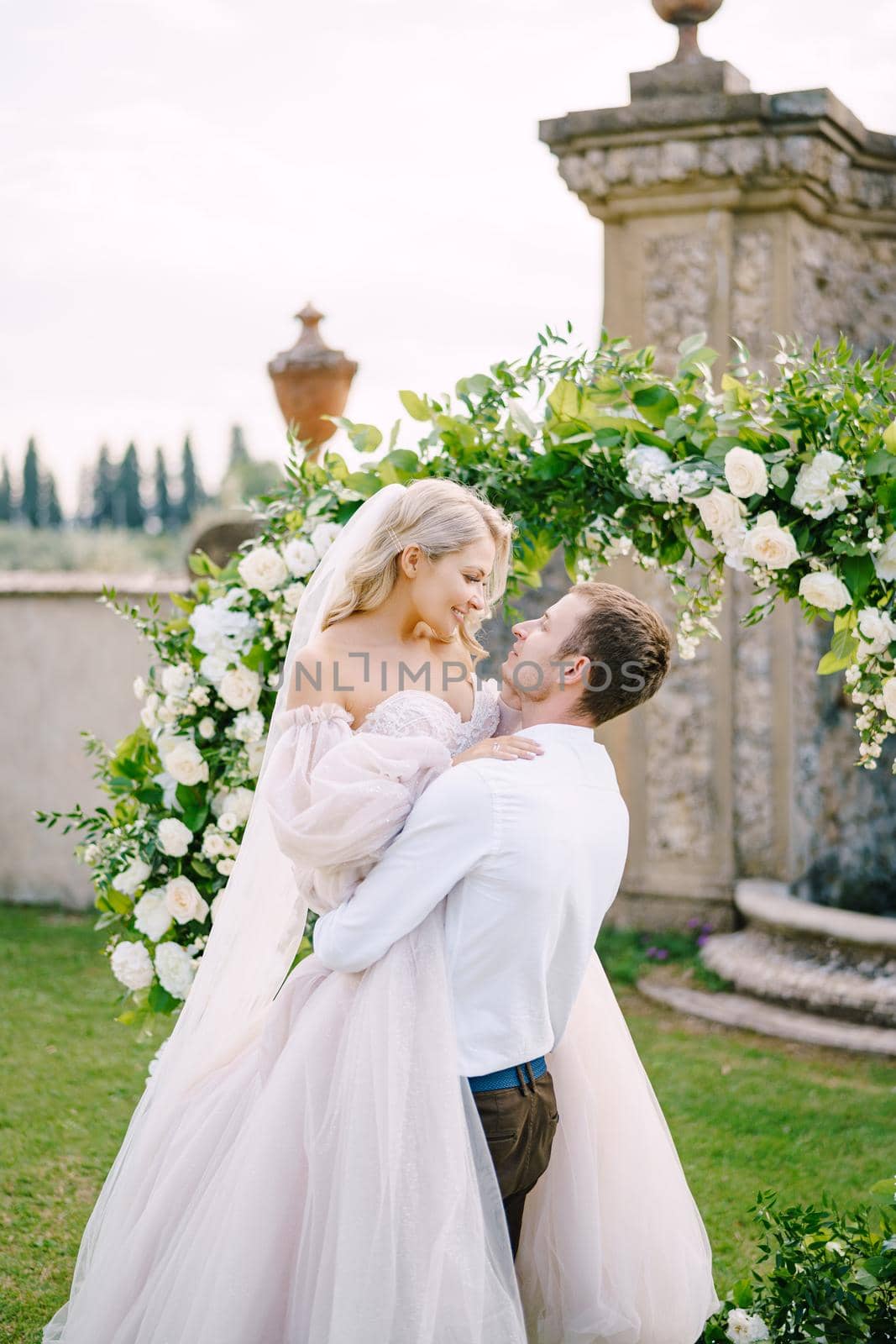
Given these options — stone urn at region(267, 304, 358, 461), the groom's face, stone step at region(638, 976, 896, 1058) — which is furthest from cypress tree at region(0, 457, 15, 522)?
the groom's face

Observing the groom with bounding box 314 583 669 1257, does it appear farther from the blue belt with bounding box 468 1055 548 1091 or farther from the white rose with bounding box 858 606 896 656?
the white rose with bounding box 858 606 896 656

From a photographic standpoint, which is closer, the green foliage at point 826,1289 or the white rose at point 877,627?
the green foliage at point 826,1289

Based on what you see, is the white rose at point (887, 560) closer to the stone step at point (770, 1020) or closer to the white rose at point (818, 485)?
the white rose at point (818, 485)

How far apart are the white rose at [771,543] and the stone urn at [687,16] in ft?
15.8

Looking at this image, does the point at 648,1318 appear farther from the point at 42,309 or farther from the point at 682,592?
the point at 42,309

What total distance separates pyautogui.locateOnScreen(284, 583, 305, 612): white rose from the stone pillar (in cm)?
374

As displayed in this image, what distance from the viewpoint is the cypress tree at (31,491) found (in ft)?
167

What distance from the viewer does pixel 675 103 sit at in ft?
23.0

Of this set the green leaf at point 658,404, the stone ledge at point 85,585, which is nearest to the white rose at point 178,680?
the green leaf at point 658,404

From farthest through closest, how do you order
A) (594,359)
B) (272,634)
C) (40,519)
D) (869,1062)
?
1. (40,519)
2. (869,1062)
3. (272,634)
4. (594,359)

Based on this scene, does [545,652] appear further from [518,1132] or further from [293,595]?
[293,595]

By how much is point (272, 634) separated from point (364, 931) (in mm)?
1505

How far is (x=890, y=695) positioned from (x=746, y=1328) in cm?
154

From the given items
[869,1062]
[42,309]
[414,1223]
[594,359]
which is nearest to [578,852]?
[414,1223]
